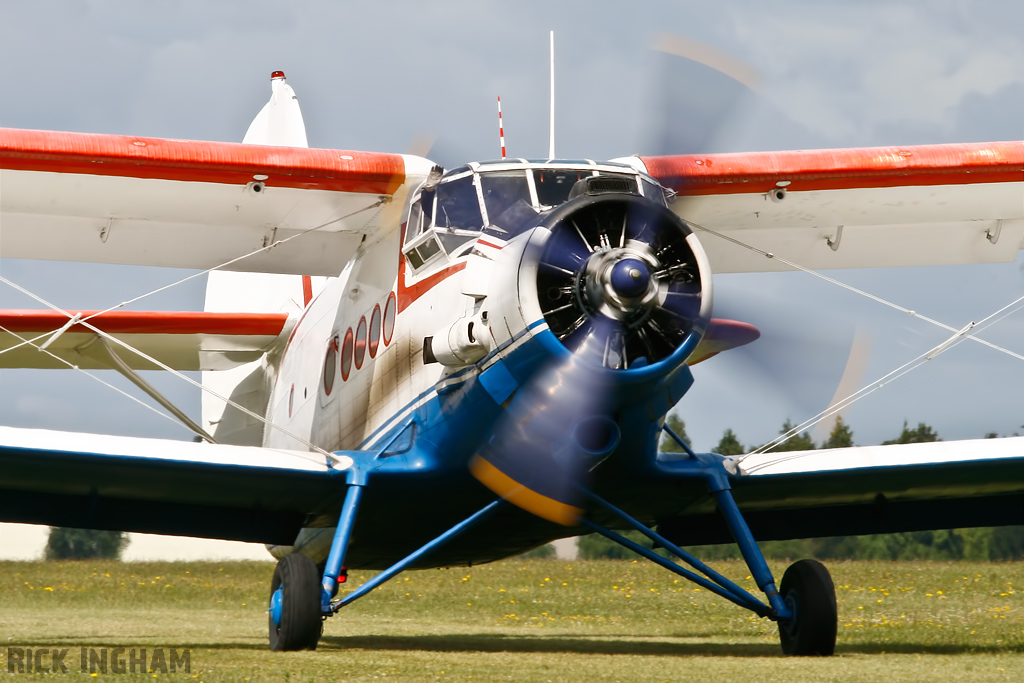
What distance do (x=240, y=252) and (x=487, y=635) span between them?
14.2 ft

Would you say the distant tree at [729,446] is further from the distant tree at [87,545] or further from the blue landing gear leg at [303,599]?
the distant tree at [87,545]

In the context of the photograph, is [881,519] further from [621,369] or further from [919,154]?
[621,369]

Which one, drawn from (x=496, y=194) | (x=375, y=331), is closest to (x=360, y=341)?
(x=375, y=331)

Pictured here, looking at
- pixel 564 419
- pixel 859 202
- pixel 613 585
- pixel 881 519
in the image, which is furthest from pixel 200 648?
pixel 613 585

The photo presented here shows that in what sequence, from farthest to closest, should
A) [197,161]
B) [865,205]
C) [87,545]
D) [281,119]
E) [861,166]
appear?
1. [87,545]
2. [281,119]
3. [865,205]
4. [861,166]
5. [197,161]

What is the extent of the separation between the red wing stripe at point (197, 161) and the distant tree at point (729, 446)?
3222 millimetres

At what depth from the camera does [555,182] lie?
8305 millimetres

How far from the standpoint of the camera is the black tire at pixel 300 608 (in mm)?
8000

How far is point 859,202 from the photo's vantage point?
11070mm

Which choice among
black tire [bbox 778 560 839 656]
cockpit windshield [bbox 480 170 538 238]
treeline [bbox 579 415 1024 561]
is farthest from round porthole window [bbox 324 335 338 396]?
treeline [bbox 579 415 1024 561]

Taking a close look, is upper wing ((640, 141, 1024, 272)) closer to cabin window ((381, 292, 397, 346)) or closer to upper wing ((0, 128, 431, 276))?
cabin window ((381, 292, 397, 346))

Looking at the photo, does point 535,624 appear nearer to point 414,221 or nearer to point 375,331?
point 375,331

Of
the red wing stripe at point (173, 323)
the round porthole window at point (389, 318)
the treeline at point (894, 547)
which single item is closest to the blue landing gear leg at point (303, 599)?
the round porthole window at point (389, 318)

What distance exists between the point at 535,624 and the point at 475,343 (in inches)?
270
